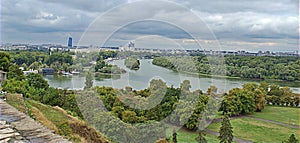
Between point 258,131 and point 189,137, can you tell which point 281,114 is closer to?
point 258,131

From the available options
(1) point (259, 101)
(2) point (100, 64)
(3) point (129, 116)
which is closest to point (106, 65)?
(2) point (100, 64)

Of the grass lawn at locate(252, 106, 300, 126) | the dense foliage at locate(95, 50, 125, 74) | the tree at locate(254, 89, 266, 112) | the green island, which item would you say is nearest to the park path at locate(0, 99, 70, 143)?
the green island

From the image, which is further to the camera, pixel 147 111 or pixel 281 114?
pixel 281 114

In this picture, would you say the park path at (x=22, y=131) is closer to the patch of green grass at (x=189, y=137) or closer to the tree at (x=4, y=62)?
the patch of green grass at (x=189, y=137)

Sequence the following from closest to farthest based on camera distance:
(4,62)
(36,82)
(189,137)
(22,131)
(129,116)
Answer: (22,131) < (129,116) < (189,137) < (4,62) < (36,82)

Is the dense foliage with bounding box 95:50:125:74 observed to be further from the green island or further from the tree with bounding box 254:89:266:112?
the tree with bounding box 254:89:266:112

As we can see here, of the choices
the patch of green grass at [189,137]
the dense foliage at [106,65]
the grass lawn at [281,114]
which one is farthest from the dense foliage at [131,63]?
the grass lawn at [281,114]
